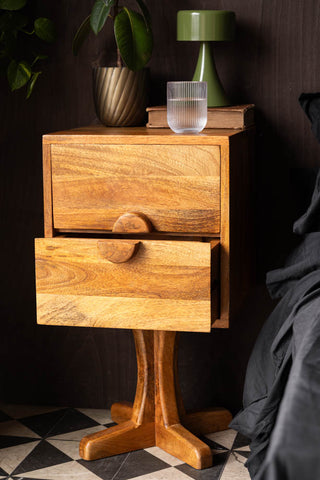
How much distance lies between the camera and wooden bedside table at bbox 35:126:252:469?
150cm

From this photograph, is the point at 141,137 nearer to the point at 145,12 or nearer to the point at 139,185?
the point at 139,185

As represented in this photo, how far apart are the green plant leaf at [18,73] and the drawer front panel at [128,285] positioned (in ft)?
1.59

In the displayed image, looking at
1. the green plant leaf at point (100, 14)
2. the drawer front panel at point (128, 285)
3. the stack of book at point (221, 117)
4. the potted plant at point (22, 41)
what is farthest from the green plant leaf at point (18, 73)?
the drawer front panel at point (128, 285)

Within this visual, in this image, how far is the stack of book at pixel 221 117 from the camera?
1.67m

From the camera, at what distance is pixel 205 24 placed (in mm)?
1706

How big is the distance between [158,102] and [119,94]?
0.70 feet

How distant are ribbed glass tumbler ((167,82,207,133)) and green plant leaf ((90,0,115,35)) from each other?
0.74 ft

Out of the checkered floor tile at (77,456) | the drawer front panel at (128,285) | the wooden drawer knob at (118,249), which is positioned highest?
the wooden drawer knob at (118,249)

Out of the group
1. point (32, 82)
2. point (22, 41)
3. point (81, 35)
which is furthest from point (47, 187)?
point (22, 41)

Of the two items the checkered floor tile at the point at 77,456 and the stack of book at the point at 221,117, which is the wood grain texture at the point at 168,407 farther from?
the stack of book at the point at 221,117

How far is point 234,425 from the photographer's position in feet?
5.17

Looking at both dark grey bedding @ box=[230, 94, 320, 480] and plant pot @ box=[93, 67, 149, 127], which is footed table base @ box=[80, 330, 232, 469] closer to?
dark grey bedding @ box=[230, 94, 320, 480]

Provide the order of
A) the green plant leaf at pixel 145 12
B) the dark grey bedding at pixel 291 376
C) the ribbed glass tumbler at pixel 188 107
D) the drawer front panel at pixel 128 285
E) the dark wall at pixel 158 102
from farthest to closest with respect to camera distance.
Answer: the dark wall at pixel 158 102, the green plant leaf at pixel 145 12, the ribbed glass tumbler at pixel 188 107, the drawer front panel at pixel 128 285, the dark grey bedding at pixel 291 376

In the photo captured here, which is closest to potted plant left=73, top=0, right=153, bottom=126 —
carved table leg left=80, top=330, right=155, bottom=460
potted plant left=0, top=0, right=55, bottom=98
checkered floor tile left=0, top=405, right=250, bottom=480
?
potted plant left=0, top=0, right=55, bottom=98
